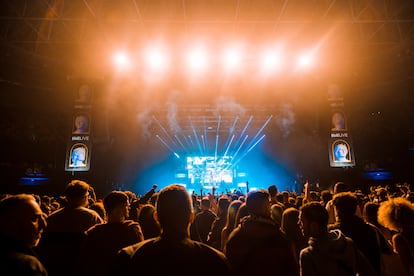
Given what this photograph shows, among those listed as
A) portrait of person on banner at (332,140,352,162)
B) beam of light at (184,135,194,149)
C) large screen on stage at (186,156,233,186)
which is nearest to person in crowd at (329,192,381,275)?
portrait of person on banner at (332,140,352,162)

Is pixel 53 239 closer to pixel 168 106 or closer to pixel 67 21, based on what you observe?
pixel 67 21

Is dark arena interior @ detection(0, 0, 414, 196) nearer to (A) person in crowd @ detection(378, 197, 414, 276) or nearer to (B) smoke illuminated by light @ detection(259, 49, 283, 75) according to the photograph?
(B) smoke illuminated by light @ detection(259, 49, 283, 75)

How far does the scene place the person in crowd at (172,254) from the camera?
137 centimetres

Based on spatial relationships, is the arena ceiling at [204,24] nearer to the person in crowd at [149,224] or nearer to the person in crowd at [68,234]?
the person in crowd at [149,224]

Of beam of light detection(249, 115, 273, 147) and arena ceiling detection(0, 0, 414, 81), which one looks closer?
arena ceiling detection(0, 0, 414, 81)

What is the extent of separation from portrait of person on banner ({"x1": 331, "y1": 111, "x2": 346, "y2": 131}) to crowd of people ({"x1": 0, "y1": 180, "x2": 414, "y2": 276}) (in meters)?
8.36

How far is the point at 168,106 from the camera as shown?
1438cm

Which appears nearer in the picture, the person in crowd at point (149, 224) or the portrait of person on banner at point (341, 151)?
the person in crowd at point (149, 224)

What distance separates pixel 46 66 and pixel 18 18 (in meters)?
A: 4.27

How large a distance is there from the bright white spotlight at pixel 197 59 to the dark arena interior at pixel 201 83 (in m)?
0.04

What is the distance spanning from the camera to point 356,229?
2684 millimetres

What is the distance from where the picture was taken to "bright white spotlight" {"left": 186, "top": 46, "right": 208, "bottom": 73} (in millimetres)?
11212

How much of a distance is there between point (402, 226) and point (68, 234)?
3.19 meters

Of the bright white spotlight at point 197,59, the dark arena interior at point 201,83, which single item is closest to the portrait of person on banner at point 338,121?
the dark arena interior at point 201,83
